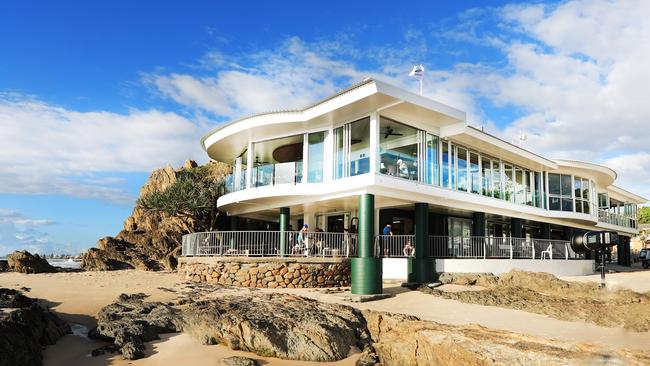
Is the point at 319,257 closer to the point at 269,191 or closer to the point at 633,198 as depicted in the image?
the point at 269,191

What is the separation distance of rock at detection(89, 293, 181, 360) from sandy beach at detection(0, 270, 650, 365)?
209mm

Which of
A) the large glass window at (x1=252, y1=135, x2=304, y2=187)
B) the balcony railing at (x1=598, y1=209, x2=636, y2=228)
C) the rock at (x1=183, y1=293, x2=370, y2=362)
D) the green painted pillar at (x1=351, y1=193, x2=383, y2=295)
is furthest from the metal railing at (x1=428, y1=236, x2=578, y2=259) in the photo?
the balcony railing at (x1=598, y1=209, x2=636, y2=228)

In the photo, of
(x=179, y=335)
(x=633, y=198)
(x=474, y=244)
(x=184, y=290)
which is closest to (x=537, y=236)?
(x=474, y=244)

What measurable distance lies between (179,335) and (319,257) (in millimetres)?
7353

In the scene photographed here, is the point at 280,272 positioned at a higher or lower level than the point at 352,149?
lower

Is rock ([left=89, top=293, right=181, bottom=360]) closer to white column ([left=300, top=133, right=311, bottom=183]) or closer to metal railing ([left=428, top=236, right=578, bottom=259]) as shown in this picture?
white column ([left=300, top=133, right=311, bottom=183])

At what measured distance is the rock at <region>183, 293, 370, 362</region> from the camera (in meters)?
9.75

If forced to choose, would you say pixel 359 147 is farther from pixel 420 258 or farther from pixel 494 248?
pixel 494 248

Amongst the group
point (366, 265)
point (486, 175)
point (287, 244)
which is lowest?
point (366, 265)

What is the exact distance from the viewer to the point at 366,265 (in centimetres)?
1523

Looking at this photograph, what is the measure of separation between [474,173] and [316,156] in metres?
7.73

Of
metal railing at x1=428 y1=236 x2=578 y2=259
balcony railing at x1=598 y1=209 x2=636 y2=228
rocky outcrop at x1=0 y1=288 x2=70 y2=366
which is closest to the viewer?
rocky outcrop at x1=0 y1=288 x2=70 y2=366

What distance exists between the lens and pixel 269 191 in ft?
63.9

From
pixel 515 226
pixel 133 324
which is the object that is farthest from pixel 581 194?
pixel 133 324
